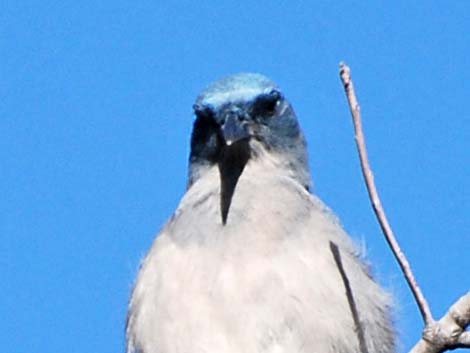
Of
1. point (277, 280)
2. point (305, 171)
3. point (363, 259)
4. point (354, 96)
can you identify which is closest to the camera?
point (354, 96)

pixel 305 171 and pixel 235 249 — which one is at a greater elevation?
pixel 305 171

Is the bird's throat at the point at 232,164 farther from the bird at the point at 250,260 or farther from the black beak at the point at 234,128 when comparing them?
the black beak at the point at 234,128

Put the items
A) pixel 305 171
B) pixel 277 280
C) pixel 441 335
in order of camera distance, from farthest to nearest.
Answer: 1. pixel 305 171
2. pixel 277 280
3. pixel 441 335

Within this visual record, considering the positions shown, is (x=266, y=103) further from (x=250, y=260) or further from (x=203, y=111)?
(x=250, y=260)

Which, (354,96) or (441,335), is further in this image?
(354,96)

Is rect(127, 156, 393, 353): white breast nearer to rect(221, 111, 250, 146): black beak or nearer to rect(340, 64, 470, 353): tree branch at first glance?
rect(221, 111, 250, 146): black beak

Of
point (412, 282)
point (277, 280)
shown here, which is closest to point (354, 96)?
point (412, 282)

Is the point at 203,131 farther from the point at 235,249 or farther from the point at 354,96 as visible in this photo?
the point at 354,96

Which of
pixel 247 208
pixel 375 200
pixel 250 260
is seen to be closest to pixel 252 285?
pixel 250 260

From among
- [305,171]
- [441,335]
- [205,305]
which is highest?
[305,171]
